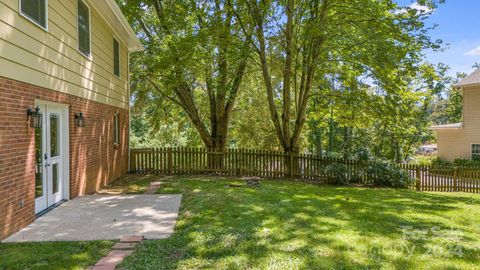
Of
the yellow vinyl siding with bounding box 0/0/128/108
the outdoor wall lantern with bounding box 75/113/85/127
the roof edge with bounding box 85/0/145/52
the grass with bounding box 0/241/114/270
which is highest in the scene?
the roof edge with bounding box 85/0/145/52

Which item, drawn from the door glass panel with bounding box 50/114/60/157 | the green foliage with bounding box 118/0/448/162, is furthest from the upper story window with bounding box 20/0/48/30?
the green foliage with bounding box 118/0/448/162

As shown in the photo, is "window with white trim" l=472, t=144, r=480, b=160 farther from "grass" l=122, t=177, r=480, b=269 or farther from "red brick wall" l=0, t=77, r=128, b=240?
"red brick wall" l=0, t=77, r=128, b=240

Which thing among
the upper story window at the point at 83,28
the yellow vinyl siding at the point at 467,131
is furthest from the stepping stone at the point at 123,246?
the yellow vinyl siding at the point at 467,131

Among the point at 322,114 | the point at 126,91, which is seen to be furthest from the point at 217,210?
the point at 322,114

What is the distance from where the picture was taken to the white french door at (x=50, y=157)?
6.18 m

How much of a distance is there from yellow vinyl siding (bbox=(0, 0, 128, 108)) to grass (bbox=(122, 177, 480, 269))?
11.1 ft

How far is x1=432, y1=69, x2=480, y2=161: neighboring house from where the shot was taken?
837 inches

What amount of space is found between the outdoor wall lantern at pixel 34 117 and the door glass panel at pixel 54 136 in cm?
111

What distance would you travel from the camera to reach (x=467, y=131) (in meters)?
21.6

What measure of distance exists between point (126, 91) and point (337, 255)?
11.1 metres

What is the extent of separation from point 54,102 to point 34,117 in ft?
3.50

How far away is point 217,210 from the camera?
255 inches

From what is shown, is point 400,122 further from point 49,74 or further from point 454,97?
point 454,97

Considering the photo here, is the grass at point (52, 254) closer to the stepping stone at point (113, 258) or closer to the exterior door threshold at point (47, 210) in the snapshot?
the stepping stone at point (113, 258)
